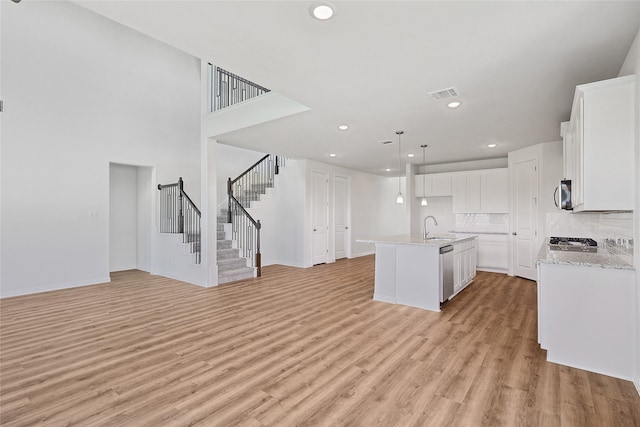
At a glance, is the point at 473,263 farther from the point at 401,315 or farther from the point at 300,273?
the point at 300,273

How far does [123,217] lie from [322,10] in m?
7.34

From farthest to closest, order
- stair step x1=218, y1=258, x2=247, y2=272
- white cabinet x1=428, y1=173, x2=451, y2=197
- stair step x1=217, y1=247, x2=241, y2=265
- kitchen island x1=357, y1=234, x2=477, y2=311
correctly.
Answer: white cabinet x1=428, y1=173, x2=451, y2=197
stair step x1=217, y1=247, x2=241, y2=265
stair step x1=218, y1=258, x2=247, y2=272
kitchen island x1=357, y1=234, x2=477, y2=311

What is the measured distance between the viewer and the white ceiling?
2109mm

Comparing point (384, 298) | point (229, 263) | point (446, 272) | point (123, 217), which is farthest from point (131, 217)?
point (446, 272)

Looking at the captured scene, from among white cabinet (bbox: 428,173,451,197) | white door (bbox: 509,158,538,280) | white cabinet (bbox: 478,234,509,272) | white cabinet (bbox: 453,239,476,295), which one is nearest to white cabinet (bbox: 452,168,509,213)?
white cabinet (bbox: 428,173,451,197)

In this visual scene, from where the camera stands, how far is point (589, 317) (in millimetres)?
2701

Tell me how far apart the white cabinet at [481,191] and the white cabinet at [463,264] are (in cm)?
157

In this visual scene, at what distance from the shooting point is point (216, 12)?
7.00 feet

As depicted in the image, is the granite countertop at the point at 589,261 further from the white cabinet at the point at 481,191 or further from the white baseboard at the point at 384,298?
the white cabinet at the point at 481,191

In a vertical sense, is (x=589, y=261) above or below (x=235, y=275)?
above

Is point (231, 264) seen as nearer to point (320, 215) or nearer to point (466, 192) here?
point (320, 215)

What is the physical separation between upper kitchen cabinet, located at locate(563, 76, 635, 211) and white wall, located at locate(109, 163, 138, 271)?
8419 millimetres

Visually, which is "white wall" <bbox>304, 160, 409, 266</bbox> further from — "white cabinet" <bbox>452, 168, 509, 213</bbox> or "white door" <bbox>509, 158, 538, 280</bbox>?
"white door" <bbox>509, 158, 538, 280</bbox>

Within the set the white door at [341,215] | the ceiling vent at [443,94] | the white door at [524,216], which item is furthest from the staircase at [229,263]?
the white door at [524,216]
